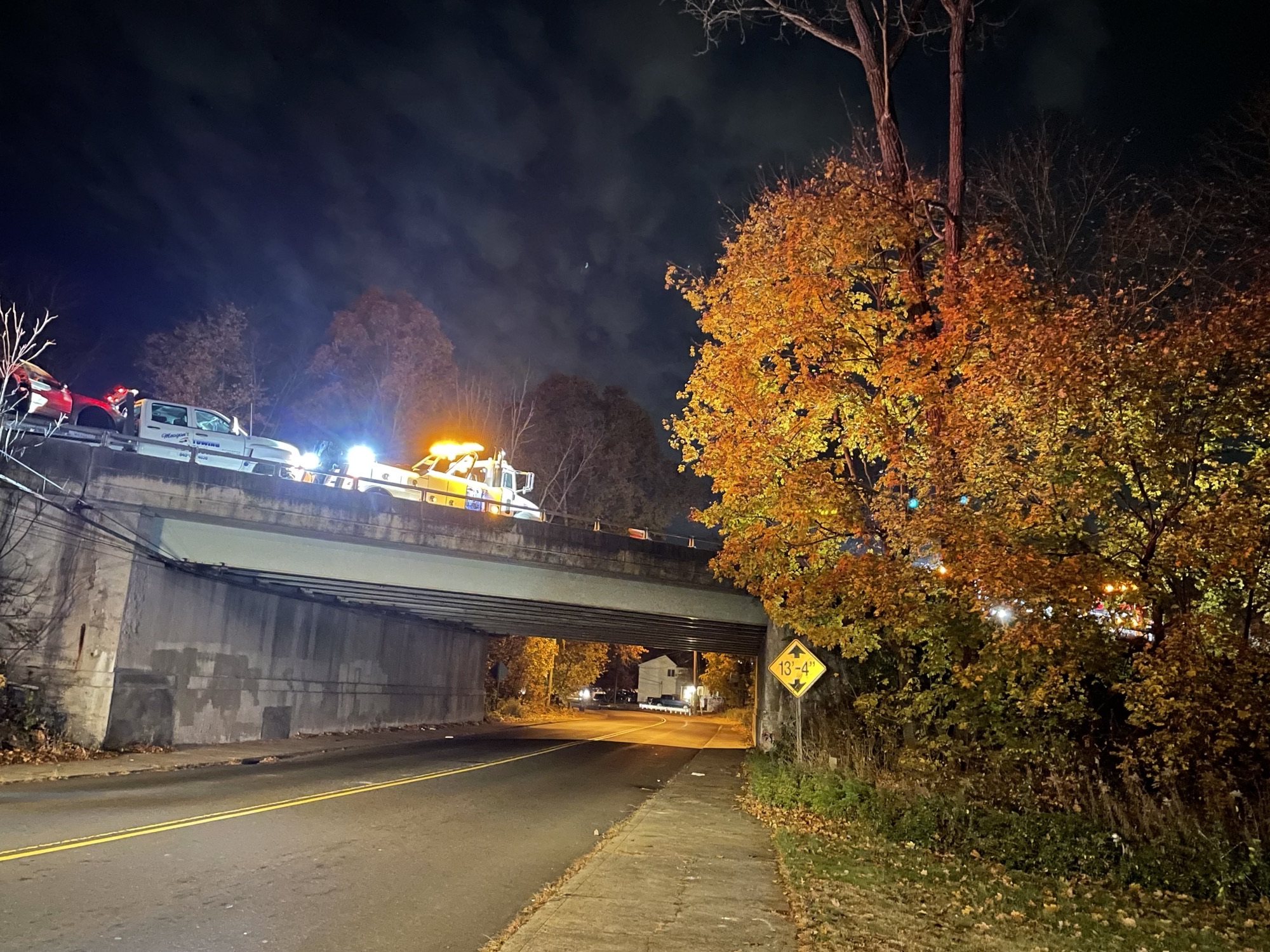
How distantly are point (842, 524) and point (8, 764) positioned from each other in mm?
15263

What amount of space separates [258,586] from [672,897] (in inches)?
726

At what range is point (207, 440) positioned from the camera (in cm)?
2220

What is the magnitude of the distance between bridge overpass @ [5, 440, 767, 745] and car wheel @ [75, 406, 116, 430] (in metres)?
4.94

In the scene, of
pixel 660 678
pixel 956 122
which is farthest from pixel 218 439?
pixel 660 678

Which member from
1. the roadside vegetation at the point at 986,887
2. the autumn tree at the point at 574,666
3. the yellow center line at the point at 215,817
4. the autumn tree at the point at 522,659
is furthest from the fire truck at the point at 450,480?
the autumn tree at the point at 574,666

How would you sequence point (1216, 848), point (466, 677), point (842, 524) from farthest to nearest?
point (466, 677), point (842, 524), point (1216, 848)

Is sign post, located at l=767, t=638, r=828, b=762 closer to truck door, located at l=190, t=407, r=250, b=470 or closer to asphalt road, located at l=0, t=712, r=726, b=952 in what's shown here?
asphalt road, located at l=0, t=712, r=726, b=952

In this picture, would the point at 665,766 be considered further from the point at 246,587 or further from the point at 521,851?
the point at 521,851

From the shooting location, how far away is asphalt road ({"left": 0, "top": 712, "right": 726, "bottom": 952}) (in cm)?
645

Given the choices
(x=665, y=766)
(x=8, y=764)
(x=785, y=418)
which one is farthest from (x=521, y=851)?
(x=665, y=766)

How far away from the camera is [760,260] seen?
13.8m

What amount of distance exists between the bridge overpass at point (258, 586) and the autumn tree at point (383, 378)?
1254 cm

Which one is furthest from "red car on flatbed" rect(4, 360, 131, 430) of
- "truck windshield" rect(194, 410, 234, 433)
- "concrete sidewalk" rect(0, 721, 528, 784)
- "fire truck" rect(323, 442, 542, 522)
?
"concrete sidewalk" rect(0, 721, 528, 784)

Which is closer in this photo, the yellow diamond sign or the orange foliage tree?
the orange foliage tree
